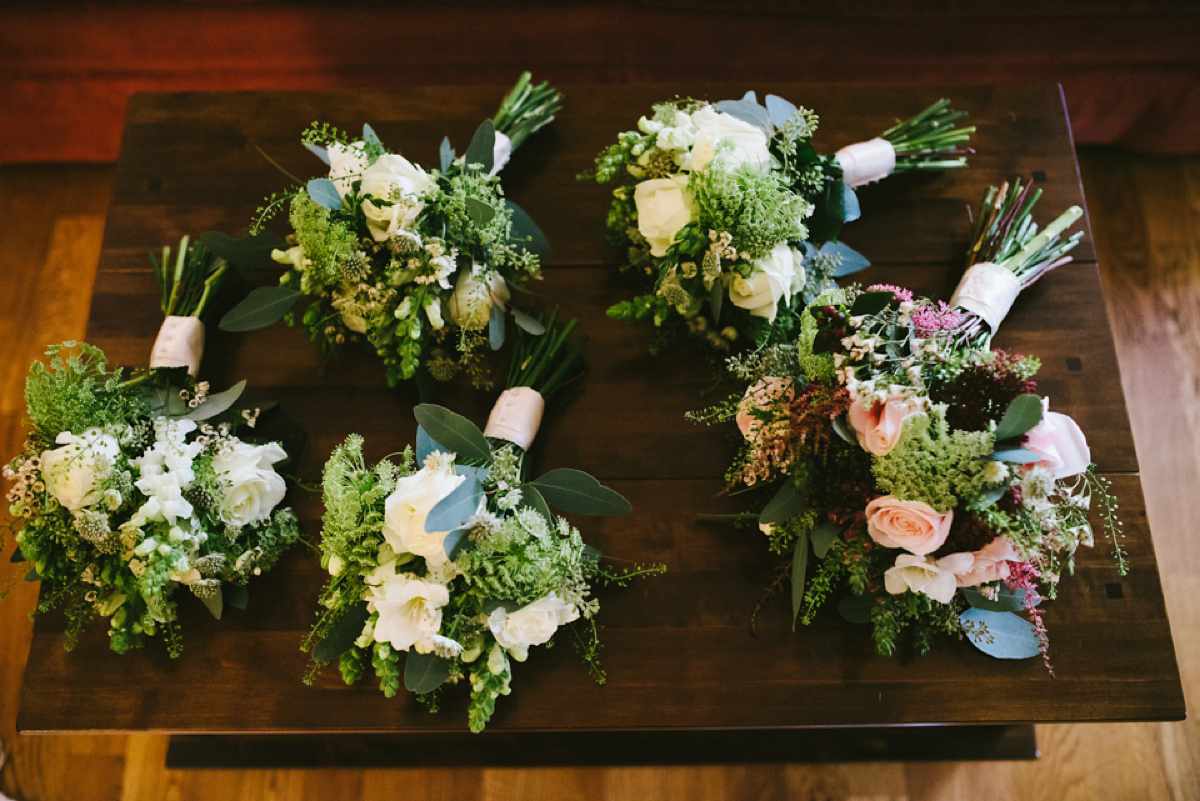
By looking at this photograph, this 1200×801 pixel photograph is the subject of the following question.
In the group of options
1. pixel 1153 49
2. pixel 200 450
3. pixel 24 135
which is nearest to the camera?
pixel 200 450

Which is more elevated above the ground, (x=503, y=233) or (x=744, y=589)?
(x=503, y=233)

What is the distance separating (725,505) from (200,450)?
0.82m

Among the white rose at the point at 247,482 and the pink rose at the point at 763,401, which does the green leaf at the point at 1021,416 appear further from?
the white rose at the point at 247,482

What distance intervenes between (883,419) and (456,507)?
56cm

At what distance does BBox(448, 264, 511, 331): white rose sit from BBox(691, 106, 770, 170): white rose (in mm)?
372

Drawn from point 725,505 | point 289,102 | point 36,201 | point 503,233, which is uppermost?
point 36,201

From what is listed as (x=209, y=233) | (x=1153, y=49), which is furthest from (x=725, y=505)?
(x=1153, y=49)

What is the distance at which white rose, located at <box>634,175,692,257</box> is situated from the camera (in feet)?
4.02

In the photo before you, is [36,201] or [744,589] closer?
[744,589]

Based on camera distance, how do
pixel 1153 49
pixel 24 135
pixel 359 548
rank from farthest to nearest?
pixel 24 135 < pixel 1153 49 < pixel 359 548

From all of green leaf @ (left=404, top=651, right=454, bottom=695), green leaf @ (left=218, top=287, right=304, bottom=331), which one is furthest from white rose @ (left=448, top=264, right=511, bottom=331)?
green leaf @ (left=404, top=651, right=454, bottom=695)

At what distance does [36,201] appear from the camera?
2207mm

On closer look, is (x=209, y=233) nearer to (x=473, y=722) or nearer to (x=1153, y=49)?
(x=473, y=722)

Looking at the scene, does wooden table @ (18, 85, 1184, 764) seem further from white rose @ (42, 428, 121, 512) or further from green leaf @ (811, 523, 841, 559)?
white rose @ (42, 428, 121, 512)
